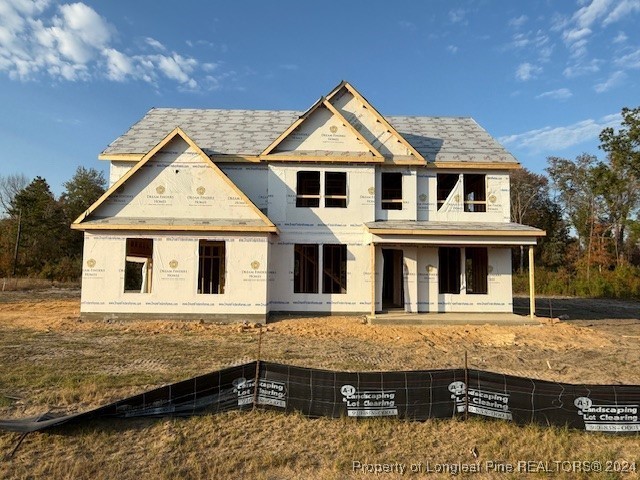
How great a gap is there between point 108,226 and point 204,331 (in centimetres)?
513

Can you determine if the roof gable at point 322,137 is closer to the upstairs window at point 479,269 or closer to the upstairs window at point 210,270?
the upstairs window at point 210,270

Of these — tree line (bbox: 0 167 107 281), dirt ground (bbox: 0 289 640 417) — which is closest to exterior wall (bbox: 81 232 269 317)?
dirt ground (bbox: 0 289 640 417)

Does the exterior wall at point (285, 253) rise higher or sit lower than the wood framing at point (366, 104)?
lower

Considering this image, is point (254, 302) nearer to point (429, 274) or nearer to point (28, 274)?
point (429, 274)

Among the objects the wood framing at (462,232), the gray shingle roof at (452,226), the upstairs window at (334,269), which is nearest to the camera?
the wood framing at (462,232)

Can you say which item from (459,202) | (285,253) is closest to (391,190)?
(459,202)

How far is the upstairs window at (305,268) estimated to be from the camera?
16641 mm

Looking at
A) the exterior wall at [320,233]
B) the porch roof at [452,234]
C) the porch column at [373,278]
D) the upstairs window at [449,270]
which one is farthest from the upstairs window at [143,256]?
the upstairs window at [449,270]

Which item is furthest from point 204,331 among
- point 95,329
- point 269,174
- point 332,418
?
point 332,418

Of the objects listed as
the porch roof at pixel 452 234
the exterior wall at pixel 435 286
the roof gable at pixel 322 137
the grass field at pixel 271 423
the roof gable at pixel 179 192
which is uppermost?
the roof gable at pixel 322 137

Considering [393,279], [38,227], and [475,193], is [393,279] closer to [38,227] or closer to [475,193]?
→ [475,193]

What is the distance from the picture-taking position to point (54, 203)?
1651 inches

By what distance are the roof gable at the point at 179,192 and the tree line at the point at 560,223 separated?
72.9 ft

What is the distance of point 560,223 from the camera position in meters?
49.2
